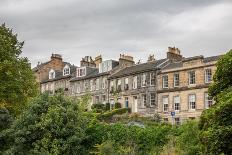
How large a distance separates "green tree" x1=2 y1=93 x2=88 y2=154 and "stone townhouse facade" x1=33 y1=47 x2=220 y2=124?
27.1 metres

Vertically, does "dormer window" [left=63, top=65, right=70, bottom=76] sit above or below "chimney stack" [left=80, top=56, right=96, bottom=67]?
below

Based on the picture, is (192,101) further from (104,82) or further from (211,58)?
(104,82)

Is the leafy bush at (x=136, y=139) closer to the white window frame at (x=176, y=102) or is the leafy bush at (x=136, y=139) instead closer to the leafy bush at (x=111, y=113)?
the leafy bush at (x=111, y=113)

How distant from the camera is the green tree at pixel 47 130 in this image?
131 ft

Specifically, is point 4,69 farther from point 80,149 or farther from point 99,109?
point 99,109

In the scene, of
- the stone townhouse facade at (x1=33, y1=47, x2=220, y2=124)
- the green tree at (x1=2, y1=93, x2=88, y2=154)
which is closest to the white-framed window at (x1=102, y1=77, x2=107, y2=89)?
the stone townhouse facade at (x1=33, y1=47, x2=220, y2=124)

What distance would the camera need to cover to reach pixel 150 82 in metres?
73.1

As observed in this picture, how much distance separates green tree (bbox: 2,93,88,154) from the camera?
3978 centimetres

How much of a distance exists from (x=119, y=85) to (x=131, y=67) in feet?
13.7

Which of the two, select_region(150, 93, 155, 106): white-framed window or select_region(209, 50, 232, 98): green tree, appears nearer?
select_region(209, 50, 232, 98): green tree

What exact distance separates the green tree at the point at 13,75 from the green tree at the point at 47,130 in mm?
5514

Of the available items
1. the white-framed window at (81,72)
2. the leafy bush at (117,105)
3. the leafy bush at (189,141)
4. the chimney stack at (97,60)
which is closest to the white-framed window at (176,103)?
the leafy bush at (117,105)

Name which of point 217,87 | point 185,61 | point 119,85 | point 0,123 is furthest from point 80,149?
point 119,85

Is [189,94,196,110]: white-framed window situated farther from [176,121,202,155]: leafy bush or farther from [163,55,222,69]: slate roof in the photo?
[176,121,202,155]: leafy bush
